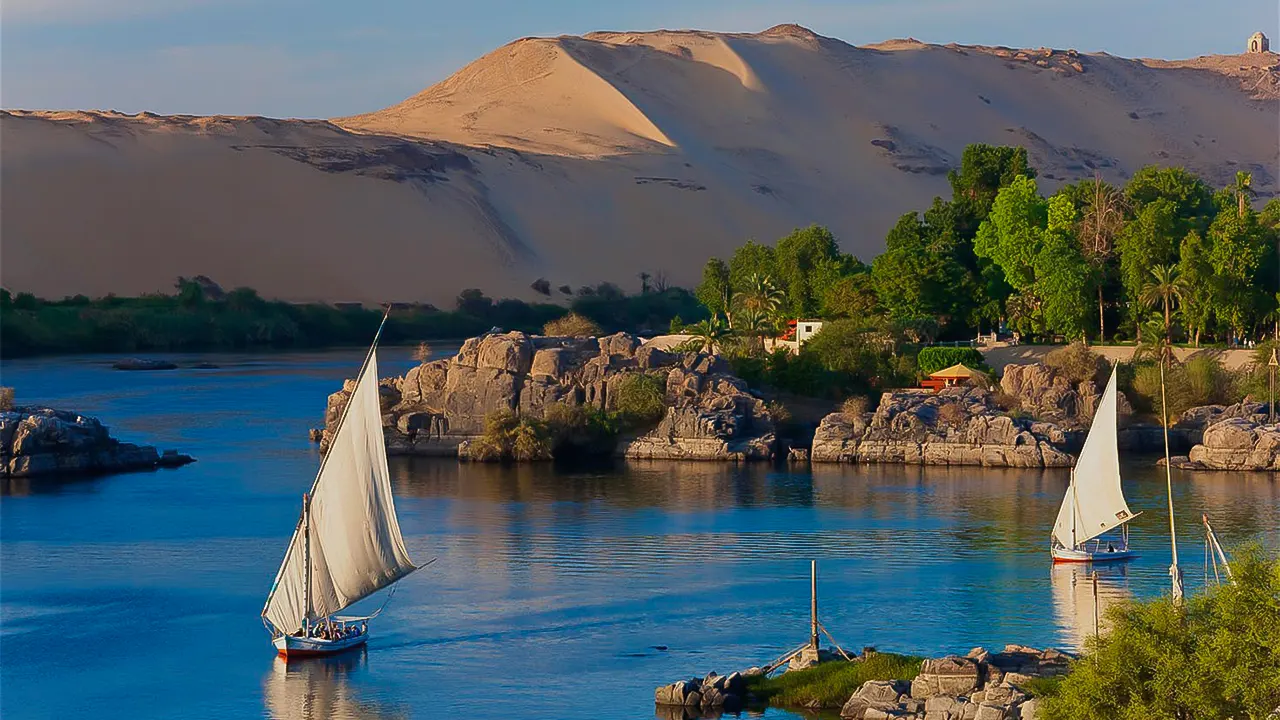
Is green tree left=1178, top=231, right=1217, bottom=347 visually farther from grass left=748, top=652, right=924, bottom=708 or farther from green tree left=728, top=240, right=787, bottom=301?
grass left=748, top=652, right=924, bottom=708

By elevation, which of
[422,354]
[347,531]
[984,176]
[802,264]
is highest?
[984,176]

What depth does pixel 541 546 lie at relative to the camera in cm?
3516

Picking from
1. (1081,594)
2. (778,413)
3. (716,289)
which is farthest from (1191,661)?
(716,289)

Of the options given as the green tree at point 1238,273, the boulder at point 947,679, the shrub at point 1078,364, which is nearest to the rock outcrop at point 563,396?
the shrub at point 1078,364

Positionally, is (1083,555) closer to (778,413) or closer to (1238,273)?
(778,413)

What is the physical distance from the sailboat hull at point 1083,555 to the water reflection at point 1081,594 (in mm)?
92

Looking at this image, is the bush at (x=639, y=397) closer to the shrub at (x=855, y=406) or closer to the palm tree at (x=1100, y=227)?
the shrub at (x=855, y=406)

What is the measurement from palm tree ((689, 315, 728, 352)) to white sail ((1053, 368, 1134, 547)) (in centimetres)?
2064

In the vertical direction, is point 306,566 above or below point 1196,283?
below

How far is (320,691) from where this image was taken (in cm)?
2458

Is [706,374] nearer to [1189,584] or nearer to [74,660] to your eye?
[1189,584]

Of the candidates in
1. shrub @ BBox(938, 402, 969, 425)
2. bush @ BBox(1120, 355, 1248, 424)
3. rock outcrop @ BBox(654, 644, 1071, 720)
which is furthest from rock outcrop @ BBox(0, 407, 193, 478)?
rock outcrop @ BBox(654, 644, 1071, 720)

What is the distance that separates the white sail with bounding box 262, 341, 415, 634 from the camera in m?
26.5

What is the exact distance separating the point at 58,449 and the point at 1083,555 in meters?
25.8
